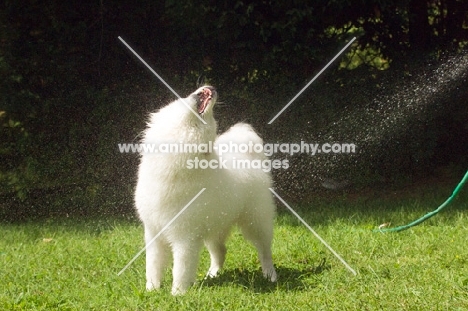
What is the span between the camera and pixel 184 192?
4.48 meters

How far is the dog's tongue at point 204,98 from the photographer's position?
4.41m

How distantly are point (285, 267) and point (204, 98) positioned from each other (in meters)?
1.65

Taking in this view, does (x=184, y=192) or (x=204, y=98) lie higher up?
(x=204, y=98)

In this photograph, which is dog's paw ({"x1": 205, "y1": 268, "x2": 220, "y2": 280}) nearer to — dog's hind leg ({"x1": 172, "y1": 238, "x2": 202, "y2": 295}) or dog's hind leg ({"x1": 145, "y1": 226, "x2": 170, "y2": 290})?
dog's hind leg ({"x1": 145, "y1": 226, "x2": 170, "y2": 290})

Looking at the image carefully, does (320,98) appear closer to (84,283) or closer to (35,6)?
(35,6)

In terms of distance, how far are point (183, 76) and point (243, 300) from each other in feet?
14.3

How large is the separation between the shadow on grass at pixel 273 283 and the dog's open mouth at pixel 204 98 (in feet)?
3.92

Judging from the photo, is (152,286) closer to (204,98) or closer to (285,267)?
(285,267)

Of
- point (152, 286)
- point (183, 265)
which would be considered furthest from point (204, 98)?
point (152, 286)

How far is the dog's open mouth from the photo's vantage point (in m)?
A: 4.41

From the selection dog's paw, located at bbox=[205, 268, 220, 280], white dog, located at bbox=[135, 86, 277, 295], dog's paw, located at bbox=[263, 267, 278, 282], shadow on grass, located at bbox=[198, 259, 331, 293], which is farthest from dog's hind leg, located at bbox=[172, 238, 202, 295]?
dog's paw, located at bbox=[263, 267, 278, 282]

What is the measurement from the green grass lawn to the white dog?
23cm

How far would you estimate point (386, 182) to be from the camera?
8.63 meters

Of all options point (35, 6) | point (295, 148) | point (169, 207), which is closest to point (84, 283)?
point (169, 207)
